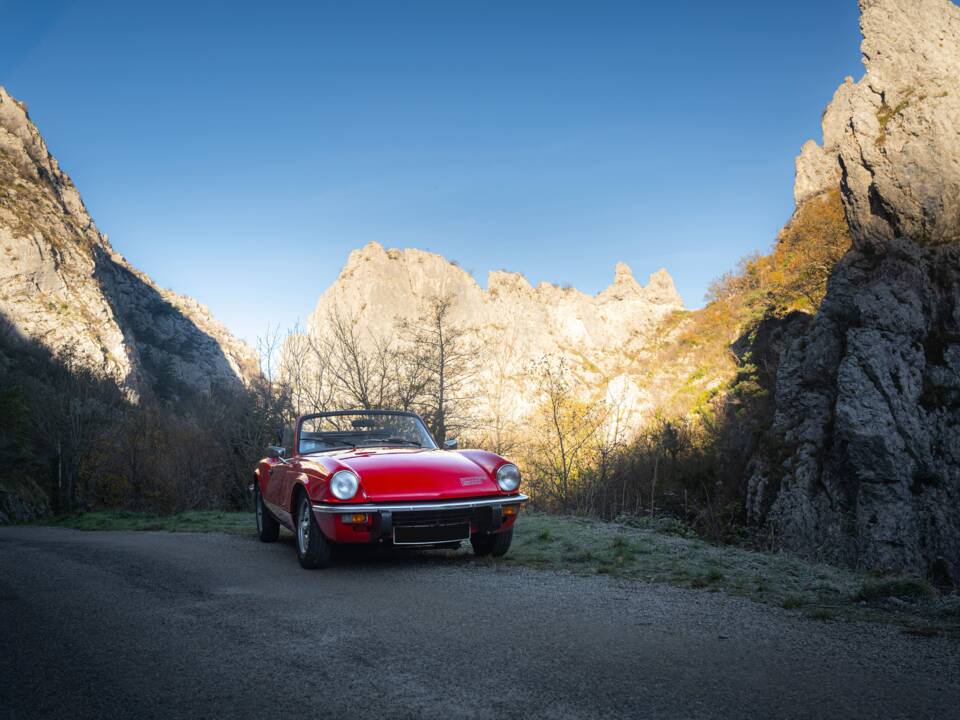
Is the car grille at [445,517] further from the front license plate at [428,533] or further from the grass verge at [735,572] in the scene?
the grass verge at [735,572]

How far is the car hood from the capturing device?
5.73 meters

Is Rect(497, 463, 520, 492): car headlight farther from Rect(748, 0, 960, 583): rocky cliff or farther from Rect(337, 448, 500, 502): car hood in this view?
Rect(748, 0, 960, 583): rocky cliff

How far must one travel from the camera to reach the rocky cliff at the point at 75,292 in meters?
76.2

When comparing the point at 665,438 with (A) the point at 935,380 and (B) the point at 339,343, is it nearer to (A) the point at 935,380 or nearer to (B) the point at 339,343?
(A) the point at 935,380

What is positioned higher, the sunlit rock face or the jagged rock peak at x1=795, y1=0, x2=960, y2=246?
the sunlit rock face

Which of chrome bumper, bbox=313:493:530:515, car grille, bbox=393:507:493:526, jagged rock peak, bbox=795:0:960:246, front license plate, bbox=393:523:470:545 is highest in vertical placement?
jagged rock peak, bbox=795:0:960:246

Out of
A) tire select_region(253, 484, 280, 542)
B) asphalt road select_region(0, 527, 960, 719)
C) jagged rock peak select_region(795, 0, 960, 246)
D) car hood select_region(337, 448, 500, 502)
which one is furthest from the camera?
jagged rock peak select_region(795, 0, 960, 246)

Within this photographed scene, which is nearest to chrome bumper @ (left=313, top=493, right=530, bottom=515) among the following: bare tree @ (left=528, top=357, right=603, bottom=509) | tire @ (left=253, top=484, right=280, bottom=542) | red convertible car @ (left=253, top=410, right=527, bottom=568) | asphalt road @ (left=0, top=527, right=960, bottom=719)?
red convertible car @ (left=253, top=410, right=527, bottom=568)

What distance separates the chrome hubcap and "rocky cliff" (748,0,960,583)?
1204 cm

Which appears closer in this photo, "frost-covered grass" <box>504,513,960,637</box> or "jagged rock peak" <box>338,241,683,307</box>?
"frost-covered grass" <box>504,513,960,637</box>

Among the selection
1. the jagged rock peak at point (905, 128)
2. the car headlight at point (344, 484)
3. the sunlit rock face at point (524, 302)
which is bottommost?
the car headlight at point (344, 484)

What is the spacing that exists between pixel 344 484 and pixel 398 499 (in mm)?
508

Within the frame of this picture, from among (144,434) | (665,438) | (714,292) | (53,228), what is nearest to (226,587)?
(665,438)

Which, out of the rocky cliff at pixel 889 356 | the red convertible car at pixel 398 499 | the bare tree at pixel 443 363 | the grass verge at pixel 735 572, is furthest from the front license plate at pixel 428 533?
the bare tree at pixel 443 363
